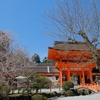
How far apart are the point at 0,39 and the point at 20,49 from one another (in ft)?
10.4

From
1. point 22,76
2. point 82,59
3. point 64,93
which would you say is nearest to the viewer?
point 22,76

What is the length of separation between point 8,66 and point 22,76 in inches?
95.7

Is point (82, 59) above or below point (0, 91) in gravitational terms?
above

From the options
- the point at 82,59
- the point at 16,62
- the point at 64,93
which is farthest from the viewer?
the point at 82,59

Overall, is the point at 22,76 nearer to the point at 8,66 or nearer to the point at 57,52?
the point at 8,66

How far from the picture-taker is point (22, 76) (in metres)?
14.1

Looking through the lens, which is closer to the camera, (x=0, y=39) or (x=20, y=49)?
(x=0, y=39)

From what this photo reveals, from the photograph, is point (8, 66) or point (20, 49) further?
point (20, 49)

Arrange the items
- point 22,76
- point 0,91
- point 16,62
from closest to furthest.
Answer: point 0,91 < point 16,62 < point 22,76

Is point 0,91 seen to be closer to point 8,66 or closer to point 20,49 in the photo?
point 8,66

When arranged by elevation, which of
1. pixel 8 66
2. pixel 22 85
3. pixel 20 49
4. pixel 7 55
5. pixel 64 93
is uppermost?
pixel 20 49

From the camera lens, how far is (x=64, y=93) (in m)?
16.6

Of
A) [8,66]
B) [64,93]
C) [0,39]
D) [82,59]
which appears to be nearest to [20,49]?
[0,39]

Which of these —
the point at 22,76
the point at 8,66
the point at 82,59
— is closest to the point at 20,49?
the point at 22,76
